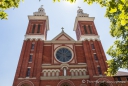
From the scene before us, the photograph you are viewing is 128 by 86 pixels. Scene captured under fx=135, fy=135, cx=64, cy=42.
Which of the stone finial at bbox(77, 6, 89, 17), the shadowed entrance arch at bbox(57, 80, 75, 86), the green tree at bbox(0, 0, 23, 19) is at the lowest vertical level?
the green tree at bbox(0, 0, 23, 19)

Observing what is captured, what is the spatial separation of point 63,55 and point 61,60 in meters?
1.19

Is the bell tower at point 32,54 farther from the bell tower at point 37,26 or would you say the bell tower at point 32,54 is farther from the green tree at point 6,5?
the green tree at point 6,5

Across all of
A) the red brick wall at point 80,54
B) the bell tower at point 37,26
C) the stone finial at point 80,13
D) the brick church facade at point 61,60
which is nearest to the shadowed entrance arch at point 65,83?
the brick church facade at point 61,60

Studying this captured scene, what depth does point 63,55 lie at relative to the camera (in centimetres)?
2350

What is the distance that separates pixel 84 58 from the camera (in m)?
23.1

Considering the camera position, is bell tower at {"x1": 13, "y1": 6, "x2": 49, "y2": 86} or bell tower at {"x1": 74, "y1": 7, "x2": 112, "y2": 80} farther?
bell tower at {"x1": 74, "y1": 7, "x2": 112, "y2": 80}

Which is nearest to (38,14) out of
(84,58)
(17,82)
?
(84,58)

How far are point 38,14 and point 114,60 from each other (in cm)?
2280

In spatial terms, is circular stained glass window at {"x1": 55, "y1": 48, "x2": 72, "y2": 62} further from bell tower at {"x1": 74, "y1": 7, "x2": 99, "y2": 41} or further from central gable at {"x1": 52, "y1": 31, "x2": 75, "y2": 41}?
bell tower at {"x1": 74, "y1": 7, "x2": 99, "y2": 41}

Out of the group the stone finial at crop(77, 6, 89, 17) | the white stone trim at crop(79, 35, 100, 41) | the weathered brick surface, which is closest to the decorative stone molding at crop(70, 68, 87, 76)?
the weathered brick surface

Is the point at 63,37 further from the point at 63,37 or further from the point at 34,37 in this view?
the point at 34,37

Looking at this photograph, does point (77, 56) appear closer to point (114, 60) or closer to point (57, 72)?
point (57, 72)

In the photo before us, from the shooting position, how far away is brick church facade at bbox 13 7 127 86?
19.3 meters

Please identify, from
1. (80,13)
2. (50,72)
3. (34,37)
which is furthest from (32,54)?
(80,13)
